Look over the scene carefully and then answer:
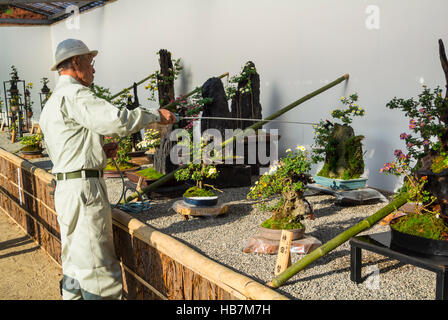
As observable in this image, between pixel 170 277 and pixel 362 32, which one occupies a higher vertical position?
pixel 362 32

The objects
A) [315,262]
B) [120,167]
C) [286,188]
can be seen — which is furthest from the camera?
[120,167]

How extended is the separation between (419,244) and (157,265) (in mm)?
1385

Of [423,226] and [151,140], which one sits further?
[151,140]

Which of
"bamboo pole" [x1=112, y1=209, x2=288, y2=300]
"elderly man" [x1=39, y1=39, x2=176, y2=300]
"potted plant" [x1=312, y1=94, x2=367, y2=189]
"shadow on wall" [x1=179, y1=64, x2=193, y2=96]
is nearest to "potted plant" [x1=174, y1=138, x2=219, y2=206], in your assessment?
"potted plant" [x1=312, y1=94, x2=367, y2=189]

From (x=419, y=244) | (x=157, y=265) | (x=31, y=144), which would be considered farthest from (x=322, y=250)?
(x=31, y=144)

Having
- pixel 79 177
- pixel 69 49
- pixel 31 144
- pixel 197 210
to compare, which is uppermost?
pixel 69 49

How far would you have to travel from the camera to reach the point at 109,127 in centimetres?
218

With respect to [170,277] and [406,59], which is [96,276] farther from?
[406,59]

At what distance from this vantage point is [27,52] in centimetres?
1390

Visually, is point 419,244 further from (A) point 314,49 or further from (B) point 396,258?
(A) point 314,49

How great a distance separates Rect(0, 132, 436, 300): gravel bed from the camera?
103 inches

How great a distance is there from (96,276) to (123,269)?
0.48m
